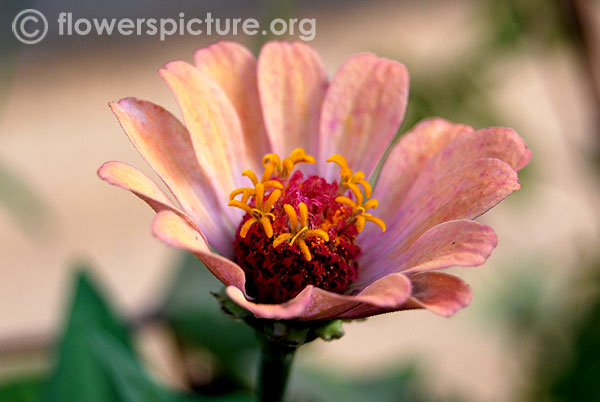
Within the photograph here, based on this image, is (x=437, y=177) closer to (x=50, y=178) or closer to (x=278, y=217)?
(x=278, y=217)

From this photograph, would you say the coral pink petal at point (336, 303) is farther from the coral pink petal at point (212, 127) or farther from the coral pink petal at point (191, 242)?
the coral pink petal at point (212, 127)

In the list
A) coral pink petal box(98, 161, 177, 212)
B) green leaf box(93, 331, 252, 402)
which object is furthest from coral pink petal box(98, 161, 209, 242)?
green leaf box(93, 331, 252, 402)

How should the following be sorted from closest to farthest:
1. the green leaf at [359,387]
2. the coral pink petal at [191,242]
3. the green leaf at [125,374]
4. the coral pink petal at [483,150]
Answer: the coral pink petal at [191,242] → the coral pink petal at [483,150] → the green leaf at [125,374] → the green leaf at [359,387]

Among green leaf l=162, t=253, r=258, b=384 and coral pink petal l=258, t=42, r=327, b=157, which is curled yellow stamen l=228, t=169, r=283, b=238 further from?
green leaf l=162, t=253, r=258, b=384

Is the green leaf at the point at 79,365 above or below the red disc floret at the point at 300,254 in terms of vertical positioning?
below

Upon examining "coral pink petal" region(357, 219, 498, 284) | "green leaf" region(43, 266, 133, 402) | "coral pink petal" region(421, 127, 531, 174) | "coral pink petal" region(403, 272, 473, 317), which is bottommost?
"green leaf" region(43, 266, 133, 402)

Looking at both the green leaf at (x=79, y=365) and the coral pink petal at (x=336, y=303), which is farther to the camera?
the green leaf at (x=79, y=365)

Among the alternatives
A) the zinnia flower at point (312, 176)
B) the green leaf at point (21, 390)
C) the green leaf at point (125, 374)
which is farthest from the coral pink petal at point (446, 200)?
the green leaf at point (21, 390)
